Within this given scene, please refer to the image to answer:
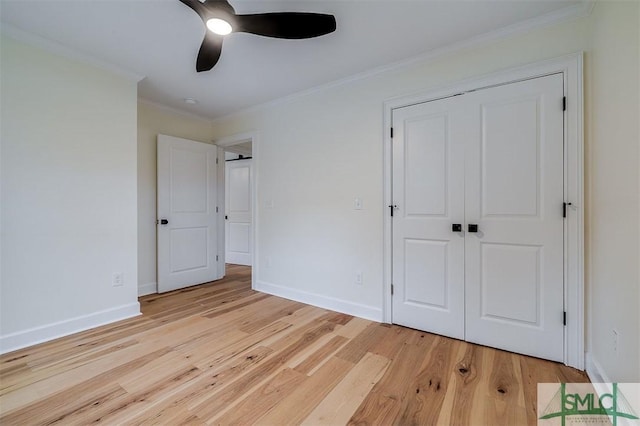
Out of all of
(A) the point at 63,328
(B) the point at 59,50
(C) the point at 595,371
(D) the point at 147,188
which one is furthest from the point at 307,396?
(B) the point at 59,50

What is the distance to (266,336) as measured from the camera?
2.29 metres

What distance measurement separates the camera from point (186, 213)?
374cm

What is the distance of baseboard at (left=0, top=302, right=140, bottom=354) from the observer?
6.79ft

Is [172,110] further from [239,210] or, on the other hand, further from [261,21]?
[261,21]

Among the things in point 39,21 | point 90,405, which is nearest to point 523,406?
point 90,405

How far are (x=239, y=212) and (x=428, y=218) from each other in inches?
161

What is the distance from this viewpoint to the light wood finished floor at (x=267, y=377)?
56.1 inches

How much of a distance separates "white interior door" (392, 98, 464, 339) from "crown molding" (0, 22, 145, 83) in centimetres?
264

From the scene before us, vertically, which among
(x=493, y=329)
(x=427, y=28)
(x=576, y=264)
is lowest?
(x=493, y=329)

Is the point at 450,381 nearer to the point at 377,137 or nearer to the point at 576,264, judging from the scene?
the point at 576,264

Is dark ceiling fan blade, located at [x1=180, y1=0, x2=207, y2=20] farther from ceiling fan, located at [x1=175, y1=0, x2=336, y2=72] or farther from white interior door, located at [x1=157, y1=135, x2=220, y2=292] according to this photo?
white interior door, located at [x1=157, y1=135, x2=220, y2=292]

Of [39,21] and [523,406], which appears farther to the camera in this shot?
[39,21]

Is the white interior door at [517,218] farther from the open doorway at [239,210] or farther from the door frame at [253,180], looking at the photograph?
the open doorway at [239,210]

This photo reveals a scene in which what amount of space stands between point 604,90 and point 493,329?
1.71 meters
